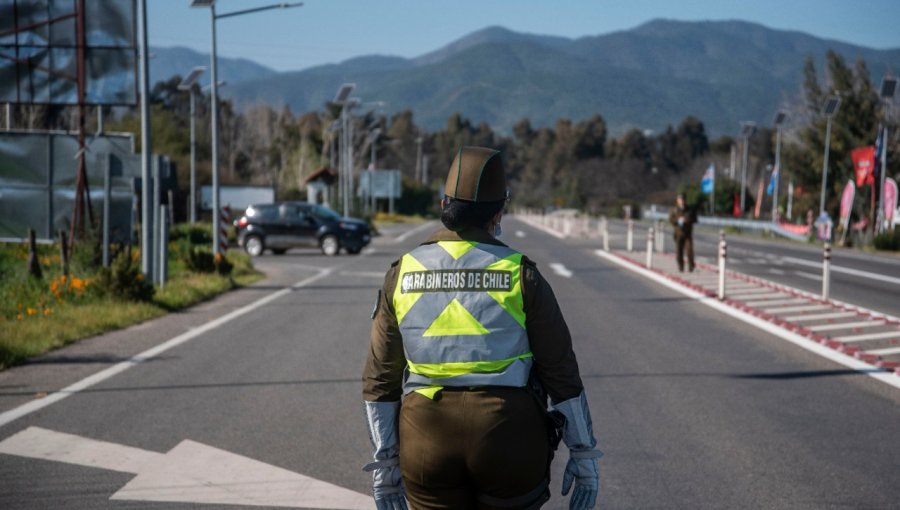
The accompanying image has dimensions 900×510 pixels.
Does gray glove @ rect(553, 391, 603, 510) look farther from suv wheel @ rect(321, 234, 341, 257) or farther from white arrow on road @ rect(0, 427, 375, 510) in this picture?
suv wheel @ rect(321, 234, 341, 257)

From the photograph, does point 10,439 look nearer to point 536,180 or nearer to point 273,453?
point 273,453

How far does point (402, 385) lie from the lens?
392 centimetres

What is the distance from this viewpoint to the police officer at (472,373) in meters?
3.61

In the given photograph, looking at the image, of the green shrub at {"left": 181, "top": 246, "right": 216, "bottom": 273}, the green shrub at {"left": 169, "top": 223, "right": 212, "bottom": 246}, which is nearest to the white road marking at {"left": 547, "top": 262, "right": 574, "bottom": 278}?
the green shrub at {"left": 181, "top": 246, "right": 216, "bottom": 273}

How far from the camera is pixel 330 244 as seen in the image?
36938mm

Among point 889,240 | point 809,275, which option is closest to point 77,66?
point 809,275

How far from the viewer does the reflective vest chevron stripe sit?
144 inches

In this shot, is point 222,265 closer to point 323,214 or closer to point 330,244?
point 330,244

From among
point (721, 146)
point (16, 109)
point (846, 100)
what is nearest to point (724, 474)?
point (16, 109)

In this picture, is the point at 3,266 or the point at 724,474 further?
the point at 3,266

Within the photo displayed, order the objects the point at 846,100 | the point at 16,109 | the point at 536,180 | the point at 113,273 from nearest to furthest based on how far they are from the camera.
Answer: the point at 113,273 → the point at 16,109 → the point at 846,100 → the point at 536,180

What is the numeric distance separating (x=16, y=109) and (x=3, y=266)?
94.8 feet

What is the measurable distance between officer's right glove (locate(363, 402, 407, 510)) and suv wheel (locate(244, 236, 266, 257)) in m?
33.6

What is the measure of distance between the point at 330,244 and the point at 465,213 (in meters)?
33.4
